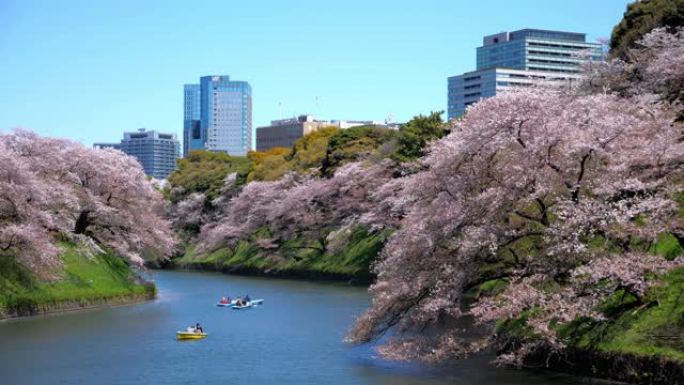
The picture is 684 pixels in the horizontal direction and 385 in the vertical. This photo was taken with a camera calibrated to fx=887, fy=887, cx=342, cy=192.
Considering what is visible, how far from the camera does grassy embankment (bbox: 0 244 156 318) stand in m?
37.4

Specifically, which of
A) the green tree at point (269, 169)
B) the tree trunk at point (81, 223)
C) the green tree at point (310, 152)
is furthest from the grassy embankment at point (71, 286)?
the green tree at point (269, 169)

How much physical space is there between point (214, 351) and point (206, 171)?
245 ft

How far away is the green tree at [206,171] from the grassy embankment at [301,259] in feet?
32.6

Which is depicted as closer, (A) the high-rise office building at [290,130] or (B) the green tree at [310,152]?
(B) the green tree at [310,152]

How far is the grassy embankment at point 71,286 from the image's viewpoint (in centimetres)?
3738

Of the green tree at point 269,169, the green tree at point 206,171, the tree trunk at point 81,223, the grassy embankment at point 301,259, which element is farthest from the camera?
the green tree at point 206,171

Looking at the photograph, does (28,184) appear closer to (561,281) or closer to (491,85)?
(561,281)

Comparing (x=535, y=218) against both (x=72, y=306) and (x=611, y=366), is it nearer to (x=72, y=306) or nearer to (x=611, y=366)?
(x=611, y=366)

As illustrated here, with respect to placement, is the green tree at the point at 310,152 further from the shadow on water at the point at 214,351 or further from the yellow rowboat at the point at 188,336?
the yellow rowboat at the point at 188,336

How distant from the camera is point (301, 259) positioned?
70250mm

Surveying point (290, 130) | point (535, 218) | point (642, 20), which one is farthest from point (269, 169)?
point (290, 130)

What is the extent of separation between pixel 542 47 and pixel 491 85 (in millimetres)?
25327

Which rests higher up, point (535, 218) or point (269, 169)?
point (269, 169)

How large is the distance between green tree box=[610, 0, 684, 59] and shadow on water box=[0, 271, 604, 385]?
1918cm
